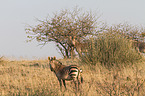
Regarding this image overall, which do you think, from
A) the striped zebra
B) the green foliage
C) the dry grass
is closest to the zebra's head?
the striped zebra

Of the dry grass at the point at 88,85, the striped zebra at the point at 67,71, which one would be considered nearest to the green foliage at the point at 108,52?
the dry grass at the point at 88,85

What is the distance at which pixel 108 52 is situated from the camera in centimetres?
1198

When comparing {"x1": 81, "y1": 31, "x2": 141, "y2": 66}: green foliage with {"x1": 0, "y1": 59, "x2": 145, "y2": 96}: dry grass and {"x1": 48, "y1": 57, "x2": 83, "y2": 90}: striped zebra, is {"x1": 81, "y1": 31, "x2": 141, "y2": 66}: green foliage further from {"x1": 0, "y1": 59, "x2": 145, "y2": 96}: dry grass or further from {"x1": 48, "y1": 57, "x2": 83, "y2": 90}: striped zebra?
{"x1": 48, "y1": 57, "x2": 83, "y2": 90}: striped zebra

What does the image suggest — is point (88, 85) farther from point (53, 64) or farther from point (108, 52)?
point (108, 52)

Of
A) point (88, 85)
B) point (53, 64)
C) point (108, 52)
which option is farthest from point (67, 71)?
point (108, 52)

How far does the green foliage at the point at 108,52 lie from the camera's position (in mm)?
11797

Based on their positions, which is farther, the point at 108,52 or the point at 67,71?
the point at 108,52

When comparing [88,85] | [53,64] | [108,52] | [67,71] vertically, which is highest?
[108,52]

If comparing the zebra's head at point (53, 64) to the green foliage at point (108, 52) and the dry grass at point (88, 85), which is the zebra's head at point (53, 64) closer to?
the dry grass at point (88, 85)

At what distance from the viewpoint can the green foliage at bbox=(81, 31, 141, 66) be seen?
11797 millimetres

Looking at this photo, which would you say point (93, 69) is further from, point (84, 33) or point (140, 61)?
point (84, 33)

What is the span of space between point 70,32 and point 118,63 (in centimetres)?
1145

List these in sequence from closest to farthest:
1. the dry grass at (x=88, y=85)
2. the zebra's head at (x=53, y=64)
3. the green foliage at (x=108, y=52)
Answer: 1. the dry grass at (x=88, y=85)
2. the zebra's head at (x=53, y=64)
3. the green foliage at (x=108, y=52)

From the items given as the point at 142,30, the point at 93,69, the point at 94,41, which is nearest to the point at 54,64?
the point at 93,69
